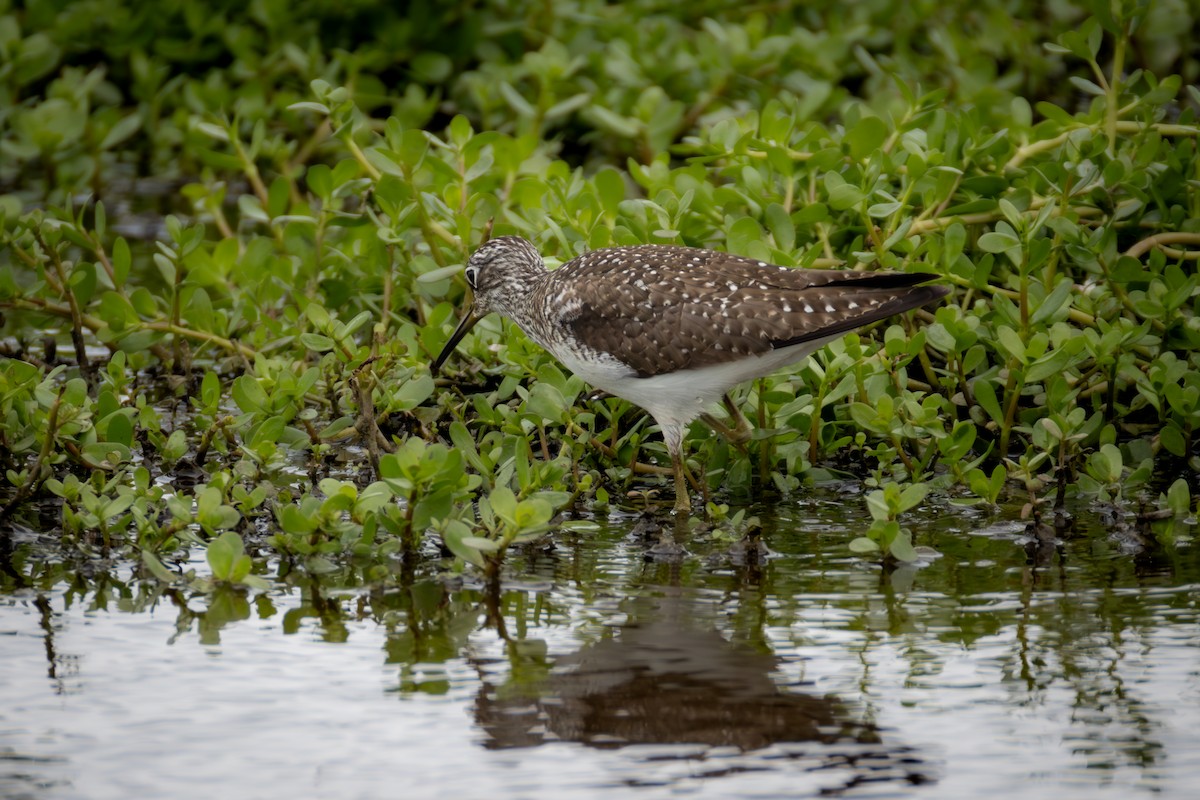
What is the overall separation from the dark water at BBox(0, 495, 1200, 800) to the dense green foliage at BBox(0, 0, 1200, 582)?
0.31 m

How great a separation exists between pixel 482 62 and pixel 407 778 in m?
9.73

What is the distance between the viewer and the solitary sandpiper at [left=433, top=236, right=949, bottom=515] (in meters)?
6.96

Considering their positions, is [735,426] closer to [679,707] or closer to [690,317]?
[690,317]

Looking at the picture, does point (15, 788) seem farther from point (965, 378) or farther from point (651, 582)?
point (965, 378)

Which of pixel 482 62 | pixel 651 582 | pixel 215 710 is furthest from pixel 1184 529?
pixel 482 62

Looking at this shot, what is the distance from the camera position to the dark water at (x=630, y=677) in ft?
15.9

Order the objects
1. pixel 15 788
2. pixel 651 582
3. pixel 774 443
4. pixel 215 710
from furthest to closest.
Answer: pixel 774 443 < pixel 651 582 < pixel 215 710 < pixel 15 788

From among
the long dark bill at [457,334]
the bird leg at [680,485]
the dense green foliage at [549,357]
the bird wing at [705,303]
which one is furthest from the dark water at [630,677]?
the long dark bill at [457,334]

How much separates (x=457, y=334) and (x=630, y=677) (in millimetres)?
3217

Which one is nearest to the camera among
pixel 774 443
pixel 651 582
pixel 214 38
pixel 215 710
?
pixel 215 710

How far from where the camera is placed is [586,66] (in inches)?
504

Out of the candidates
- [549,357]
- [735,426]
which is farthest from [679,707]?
[549,357]

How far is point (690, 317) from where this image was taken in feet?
23.6

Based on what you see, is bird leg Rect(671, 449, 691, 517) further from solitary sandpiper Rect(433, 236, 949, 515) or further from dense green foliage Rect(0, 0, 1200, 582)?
dense green foliage Rect(0, 0, 1200, 582)
